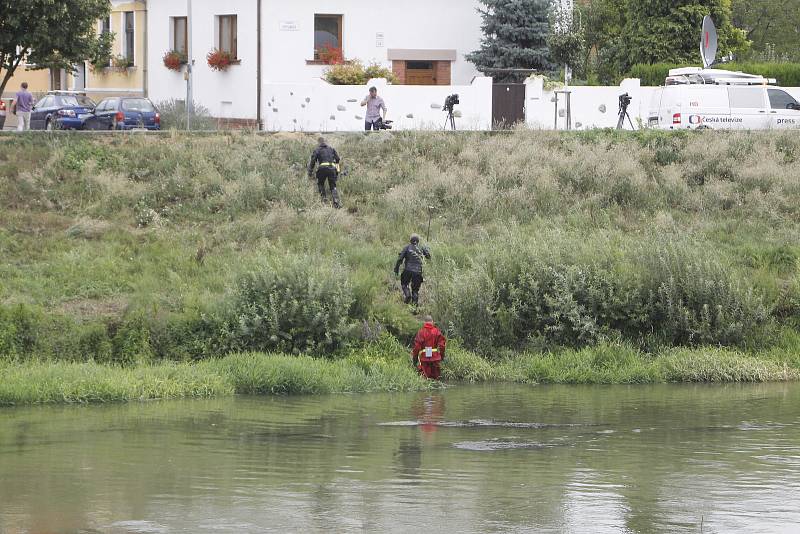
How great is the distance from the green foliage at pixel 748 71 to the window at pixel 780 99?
5.86 meters

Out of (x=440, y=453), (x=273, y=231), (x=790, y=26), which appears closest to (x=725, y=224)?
(x=273, y=231)

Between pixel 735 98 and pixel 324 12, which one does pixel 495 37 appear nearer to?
pixel 324 12

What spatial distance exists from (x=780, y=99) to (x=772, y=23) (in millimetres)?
21134

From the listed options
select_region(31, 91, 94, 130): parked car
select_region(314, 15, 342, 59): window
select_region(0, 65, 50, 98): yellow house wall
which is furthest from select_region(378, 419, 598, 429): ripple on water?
select_region(0, 65, 50, 98): yellow house wall

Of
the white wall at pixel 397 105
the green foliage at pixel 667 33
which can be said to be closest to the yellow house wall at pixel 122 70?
the white wall at pixel 397 105

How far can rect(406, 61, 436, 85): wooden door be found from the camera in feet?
142

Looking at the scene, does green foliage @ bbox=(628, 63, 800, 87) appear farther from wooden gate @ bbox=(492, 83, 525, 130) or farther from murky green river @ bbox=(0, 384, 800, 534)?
murky green river @ bbox=(0, 384, 800, 534)

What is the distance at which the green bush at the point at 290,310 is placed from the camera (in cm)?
2242

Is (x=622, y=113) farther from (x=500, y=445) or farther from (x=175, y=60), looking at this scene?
(x=500, y=445)

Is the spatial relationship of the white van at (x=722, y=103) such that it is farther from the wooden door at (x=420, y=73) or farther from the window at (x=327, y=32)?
the window at (x=327, y=32)

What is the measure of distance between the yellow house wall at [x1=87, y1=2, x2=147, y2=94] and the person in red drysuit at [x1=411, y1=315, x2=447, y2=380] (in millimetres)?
27915

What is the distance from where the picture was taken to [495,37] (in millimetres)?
42438

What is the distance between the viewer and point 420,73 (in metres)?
43.2

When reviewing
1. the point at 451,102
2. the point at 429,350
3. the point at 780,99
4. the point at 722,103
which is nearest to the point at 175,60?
the point at 451,102
